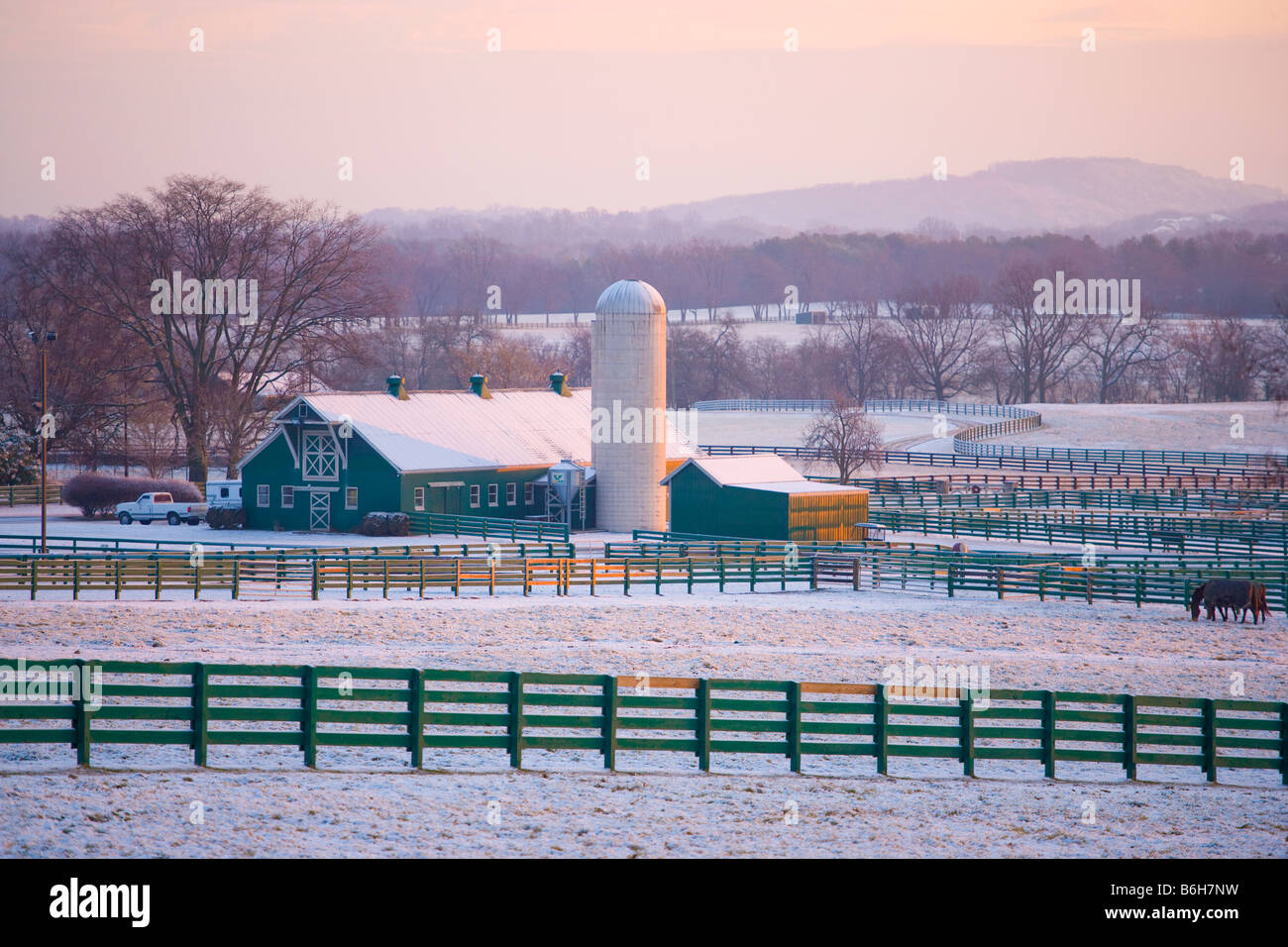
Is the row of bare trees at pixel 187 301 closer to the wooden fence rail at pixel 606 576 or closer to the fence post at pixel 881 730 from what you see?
the wooden fence rail at pixel 606 576

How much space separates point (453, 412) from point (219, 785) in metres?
38.7

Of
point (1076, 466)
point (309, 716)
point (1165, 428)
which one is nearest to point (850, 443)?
point (1076, 466)

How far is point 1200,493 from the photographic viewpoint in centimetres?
6366

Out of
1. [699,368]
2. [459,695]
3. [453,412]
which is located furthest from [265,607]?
[699,368]

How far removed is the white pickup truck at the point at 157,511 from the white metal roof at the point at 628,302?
17.3 m

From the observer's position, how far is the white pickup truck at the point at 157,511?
52.4 m

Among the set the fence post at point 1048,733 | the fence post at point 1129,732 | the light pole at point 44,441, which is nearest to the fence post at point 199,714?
the fence post at point 1048,733

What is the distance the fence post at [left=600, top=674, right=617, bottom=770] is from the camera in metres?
17.7

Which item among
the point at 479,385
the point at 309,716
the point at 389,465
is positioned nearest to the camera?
the point at 309,716

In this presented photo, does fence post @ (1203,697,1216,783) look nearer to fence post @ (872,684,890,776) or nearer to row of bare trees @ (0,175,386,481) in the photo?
fence post @ (872,684,890,776)

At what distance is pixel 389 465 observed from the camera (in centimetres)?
4828

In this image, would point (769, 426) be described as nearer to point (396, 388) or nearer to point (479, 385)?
point (479, 385)

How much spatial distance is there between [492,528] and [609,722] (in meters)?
27.9

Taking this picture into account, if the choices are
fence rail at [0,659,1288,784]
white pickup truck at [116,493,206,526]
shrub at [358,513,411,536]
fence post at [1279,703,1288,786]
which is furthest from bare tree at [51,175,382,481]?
fence post at [1279,703,1288,786]
